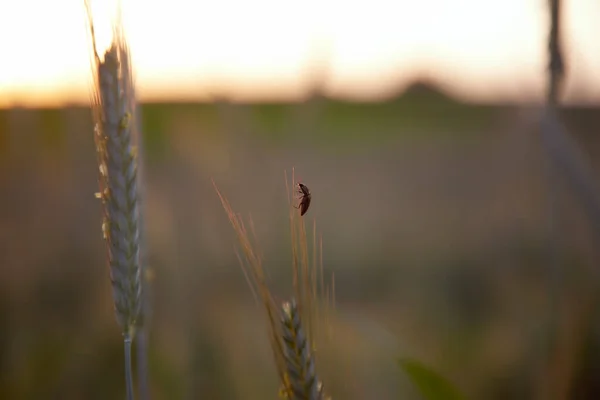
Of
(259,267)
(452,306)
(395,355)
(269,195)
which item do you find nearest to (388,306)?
(452,306)

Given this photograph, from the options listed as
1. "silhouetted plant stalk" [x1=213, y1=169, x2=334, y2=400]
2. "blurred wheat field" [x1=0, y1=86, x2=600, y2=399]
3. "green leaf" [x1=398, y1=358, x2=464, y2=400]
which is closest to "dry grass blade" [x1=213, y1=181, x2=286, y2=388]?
"silhouetted plant stalk" [x1=213, y1=169, x2=334, y2=400]

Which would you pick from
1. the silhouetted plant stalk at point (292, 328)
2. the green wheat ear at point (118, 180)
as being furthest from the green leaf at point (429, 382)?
the green wheat ear at point (118, 180)

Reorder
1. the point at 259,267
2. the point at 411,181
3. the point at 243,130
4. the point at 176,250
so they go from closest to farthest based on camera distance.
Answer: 1. the point at 259,267
2. the point at 176,250
3. the point at 243,130
4. the point at 411,181

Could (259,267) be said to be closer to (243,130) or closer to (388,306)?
(243,130)

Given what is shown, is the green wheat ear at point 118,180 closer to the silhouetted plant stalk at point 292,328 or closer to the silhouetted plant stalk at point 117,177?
the silhouetted plant stalk at point 117,177

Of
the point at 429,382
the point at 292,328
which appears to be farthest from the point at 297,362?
the point at 429,382
